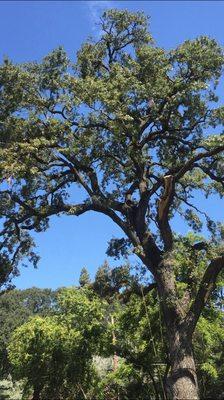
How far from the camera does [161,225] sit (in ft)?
45.0

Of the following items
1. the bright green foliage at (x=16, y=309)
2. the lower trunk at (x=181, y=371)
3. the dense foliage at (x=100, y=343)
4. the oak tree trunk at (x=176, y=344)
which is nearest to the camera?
the lower trunk at (x=181, y=371)

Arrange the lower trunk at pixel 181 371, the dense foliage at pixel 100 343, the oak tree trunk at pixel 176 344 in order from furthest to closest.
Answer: the dense foliage at pixel 100 343, the oak tree trunk at pixel 176 344, the lower trunk at pixel 181 371

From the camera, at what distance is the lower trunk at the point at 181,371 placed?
39.6ft

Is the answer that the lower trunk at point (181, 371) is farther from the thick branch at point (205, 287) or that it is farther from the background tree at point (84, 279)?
the background tree at point (84, 279)

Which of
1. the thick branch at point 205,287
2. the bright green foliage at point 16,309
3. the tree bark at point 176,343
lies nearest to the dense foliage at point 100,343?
the tree bark at point 176,343

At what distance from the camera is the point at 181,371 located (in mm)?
12328

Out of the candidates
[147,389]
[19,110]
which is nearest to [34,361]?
[147,389]

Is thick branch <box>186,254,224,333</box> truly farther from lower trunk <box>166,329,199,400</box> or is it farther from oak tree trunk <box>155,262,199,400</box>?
lower trunk <box>166,329,199,400</box>

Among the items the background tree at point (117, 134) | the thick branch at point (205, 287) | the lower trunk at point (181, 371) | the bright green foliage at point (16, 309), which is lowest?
the lower trunk at point (181, 371)

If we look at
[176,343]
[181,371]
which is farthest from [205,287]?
[181,371]

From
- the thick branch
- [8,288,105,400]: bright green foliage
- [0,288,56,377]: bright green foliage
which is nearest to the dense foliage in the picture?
[8,288,105,400]: bright green foliage

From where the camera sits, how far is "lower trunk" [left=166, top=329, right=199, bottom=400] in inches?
475

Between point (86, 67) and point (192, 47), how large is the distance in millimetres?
4194

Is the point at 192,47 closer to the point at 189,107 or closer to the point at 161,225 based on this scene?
the point at 189,107
